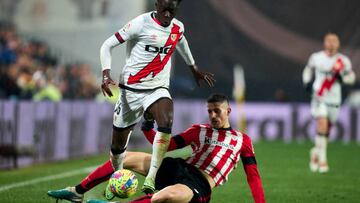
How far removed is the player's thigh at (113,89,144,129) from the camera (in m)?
9.52

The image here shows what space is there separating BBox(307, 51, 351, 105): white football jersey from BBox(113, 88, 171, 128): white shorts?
6107 mm

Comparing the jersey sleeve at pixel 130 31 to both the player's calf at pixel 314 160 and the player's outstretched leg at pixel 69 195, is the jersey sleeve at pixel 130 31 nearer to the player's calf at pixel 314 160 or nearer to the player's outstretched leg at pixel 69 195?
the player's outstretched leg at pixel 69 195

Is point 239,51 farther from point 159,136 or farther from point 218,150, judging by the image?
point 218,150

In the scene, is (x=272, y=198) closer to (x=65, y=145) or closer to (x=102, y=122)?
(x=65, y=145)

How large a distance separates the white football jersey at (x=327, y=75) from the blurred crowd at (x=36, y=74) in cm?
622

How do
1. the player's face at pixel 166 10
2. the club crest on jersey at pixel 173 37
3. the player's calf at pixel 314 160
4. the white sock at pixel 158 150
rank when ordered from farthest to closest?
the player's calf at pixel 314 160 → the club crest on jersey at pixel 173 37 → the player's face at pixel 166 10 → the white sock at pixel 158 150

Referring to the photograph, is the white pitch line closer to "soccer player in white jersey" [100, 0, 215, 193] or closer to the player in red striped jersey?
"soccer player in white jersey" [100, 0, 215, 193]

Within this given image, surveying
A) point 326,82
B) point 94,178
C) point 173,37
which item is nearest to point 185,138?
point 94,178

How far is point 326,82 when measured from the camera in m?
15.1

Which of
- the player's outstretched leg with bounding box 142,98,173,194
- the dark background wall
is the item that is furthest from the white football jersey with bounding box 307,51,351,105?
the dark background wall

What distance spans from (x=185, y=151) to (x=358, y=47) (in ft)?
24.1

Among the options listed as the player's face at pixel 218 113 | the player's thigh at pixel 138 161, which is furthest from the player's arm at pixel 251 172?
the player's thigh at pixel 138 161

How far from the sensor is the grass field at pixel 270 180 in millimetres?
10391

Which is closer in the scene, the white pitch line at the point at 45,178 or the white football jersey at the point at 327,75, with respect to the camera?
the white pitch line at the point at 45,178
